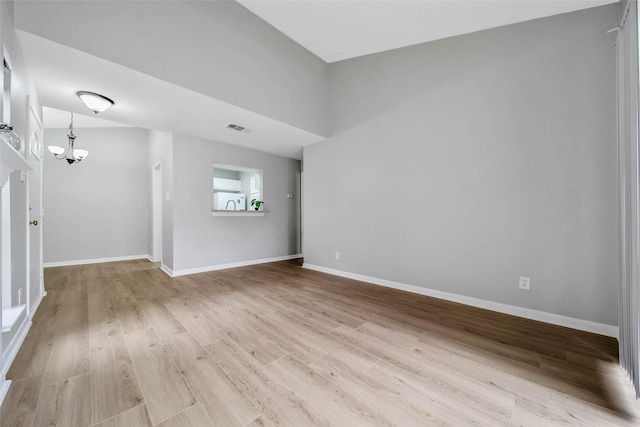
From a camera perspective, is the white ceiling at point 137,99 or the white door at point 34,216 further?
the white door at point 34,216

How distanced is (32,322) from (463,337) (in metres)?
3.87

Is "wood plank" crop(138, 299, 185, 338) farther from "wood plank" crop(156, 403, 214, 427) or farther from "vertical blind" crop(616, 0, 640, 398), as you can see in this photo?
"vertical blind" crop(616, 0, 640, 398)

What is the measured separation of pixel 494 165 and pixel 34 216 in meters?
5.17

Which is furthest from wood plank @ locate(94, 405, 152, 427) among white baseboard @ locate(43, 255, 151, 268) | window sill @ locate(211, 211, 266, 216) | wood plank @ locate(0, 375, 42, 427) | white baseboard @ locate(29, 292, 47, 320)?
white baseboard @ locate(43, 255, 151, 268)

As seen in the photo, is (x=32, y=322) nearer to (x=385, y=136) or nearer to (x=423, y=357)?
(x=423, y=357)

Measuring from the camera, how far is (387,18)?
277cm

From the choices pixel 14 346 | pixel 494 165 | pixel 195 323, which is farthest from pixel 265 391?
pixel 494 165

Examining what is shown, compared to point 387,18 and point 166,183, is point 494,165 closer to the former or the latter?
point 387,18

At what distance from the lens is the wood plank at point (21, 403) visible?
47.6 inches

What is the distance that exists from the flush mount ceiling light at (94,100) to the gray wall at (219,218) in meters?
1.41

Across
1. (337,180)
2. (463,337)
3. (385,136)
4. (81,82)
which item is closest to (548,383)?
(463,337)

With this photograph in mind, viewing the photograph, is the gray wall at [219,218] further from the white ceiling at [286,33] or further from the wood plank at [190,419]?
the wood plank at [190,419]

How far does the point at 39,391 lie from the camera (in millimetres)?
1413

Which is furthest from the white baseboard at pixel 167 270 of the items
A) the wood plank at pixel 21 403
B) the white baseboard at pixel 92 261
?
the wood plank at pixel 21 403
